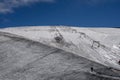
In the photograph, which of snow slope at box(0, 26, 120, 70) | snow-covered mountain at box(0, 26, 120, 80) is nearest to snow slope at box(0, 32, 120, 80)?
snow-covered mountain at box(0, 26, 120, 80)

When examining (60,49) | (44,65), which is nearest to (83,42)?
(60,49)

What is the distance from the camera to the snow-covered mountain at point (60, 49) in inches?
245

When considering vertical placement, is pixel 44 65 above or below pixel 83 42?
below

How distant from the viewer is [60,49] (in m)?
6.88

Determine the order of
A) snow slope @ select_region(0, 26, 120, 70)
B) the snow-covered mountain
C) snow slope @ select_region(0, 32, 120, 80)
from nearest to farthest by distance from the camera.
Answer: snow slope @ select_region(0, 32, 120, 80), the snow-covered mountain, snow slope @ select_region(0, 26, 120, 70)

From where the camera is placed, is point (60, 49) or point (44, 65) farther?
point (60, 49)

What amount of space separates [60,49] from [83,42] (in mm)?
1209

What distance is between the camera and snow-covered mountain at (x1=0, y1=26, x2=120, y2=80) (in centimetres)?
621

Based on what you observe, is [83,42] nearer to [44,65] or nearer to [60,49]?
[60,49]

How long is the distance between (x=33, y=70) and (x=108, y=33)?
4707mm

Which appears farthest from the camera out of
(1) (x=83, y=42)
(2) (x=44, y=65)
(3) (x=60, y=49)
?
(1) (x=83, y=42)

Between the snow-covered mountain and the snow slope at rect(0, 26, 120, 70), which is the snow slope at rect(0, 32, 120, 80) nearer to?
the snow-covered mountain

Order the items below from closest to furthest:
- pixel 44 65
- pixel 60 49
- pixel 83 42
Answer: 1. pixel 44 65
2. pixel 60 49
3. pixel 83 42

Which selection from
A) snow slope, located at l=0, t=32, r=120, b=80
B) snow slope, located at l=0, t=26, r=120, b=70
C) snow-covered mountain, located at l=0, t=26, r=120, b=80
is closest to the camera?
snow slope, located at l=0, t=32, r=120, b=80
